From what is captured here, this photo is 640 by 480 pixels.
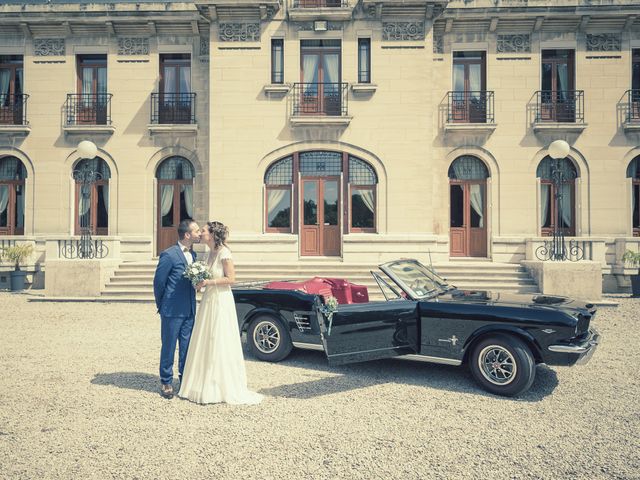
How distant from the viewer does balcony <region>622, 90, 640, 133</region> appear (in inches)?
617

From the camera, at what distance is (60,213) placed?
54.4 feet

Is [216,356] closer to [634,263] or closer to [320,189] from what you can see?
[320,189]

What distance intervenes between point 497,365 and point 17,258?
50.5ft

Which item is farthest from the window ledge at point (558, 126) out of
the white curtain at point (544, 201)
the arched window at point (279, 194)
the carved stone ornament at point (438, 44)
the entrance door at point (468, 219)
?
the arched window at point (279, 194)

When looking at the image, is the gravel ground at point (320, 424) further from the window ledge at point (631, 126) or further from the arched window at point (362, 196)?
the window ledge at point (631, 126)

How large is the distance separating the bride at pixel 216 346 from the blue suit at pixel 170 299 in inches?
7.3

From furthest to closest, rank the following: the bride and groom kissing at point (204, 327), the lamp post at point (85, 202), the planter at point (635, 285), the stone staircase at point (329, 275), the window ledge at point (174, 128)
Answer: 1. the window ledge at point (174, 128)
2. the lamp post at point (85, 202)
3. the planter at point (635, 285)
4. the stone staircase at point (329, 275)
5. the bride and groom kissing at point (204, 327)

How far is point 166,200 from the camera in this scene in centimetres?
1686

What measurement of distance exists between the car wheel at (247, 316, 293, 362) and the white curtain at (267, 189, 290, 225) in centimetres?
932

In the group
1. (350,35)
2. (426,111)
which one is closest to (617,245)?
(426,111)

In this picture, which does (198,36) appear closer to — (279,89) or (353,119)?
(279,89)

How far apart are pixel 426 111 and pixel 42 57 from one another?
45.0 feet

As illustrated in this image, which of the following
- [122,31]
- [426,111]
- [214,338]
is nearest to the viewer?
[214,338]

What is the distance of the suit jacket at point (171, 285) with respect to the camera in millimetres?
5051
